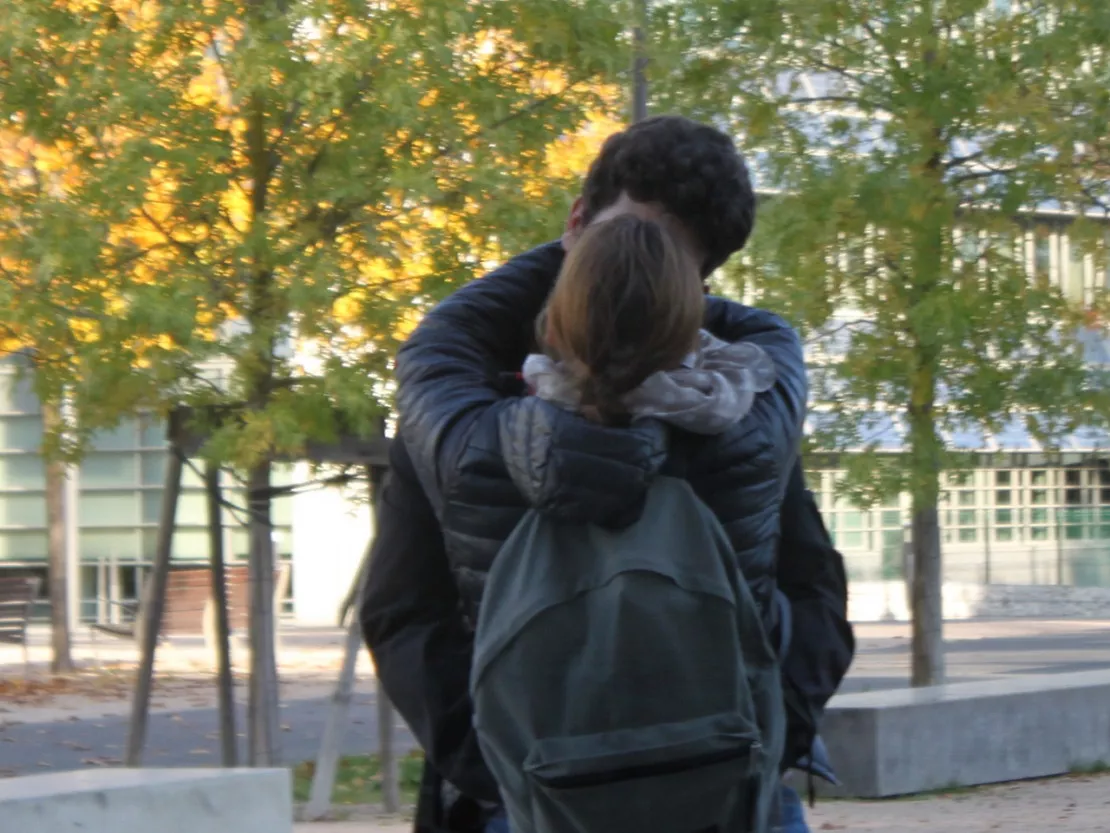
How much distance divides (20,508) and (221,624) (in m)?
20.3

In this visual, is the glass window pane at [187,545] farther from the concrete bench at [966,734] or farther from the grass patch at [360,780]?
the concrete bench at [966,734]

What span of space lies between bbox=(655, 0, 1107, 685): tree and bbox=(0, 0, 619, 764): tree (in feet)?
7.60

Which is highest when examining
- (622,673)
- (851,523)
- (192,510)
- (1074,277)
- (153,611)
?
(1074,277)

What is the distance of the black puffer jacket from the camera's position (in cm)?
188

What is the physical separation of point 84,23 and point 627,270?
750 centimetres

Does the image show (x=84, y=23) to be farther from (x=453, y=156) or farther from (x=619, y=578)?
(x=619, y=578)

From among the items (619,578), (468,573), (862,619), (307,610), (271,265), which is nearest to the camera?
(619,578)

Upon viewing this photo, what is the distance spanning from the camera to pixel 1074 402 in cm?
1161

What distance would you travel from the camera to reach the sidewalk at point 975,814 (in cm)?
855

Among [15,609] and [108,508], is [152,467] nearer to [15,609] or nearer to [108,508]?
[108,508]

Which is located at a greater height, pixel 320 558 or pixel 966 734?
pixel 966 734

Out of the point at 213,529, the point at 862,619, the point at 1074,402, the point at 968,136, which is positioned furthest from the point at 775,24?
the point at 862,619

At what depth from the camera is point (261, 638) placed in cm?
924

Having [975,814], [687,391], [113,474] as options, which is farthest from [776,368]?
[113,474]
